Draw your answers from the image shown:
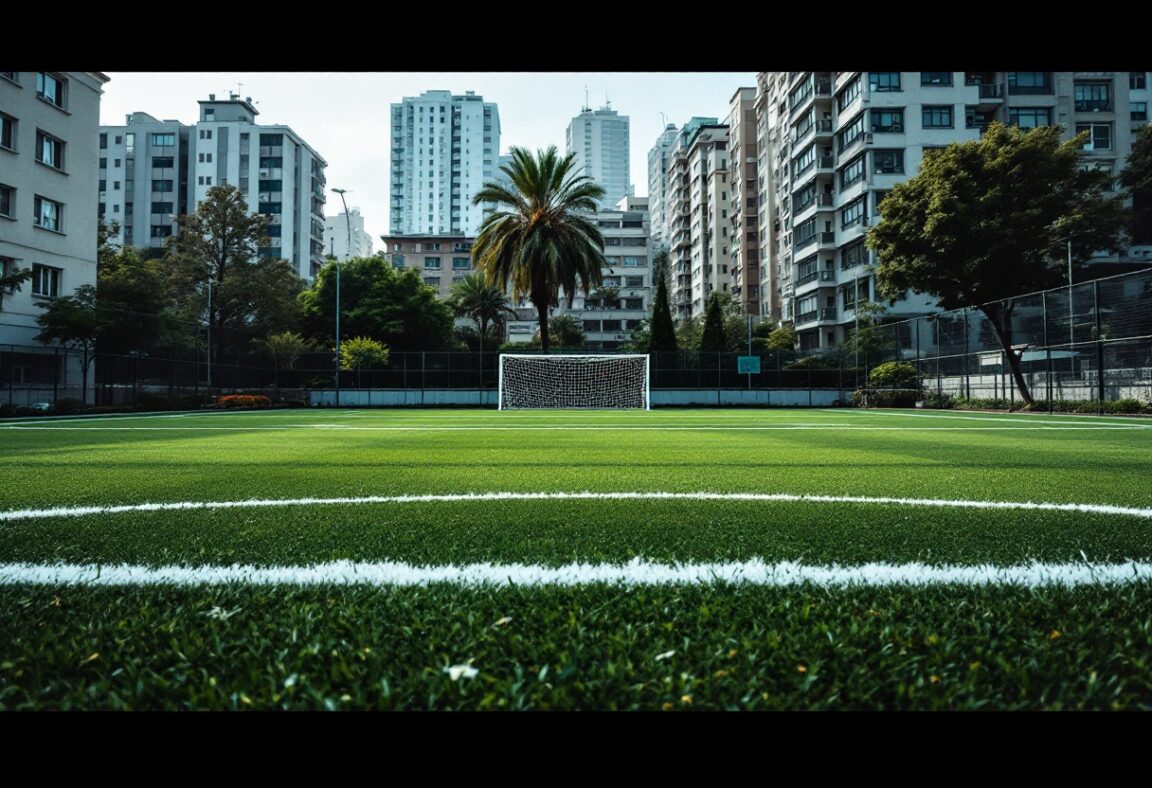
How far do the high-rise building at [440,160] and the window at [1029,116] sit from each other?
10797cm

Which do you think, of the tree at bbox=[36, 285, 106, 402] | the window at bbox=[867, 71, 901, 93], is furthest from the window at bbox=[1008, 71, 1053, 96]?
the tree at bbox=[36, 285, 106, 402]

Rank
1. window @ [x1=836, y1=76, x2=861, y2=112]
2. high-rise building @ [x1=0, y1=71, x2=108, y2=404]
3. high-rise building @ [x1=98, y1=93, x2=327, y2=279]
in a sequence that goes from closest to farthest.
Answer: high-rise building @ [x1=0, y1=71, x2=108, y2=404] → window @ [x1=836, y1=76, x2=861, y2=112] → high-rise building @ [x1=98, y1=93, x2=327, y2=279]

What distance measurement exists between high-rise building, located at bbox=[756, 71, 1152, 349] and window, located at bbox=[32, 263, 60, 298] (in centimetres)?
3517

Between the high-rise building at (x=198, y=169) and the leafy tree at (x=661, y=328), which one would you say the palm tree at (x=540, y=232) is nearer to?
the leafy tree at (x=661, y=328)

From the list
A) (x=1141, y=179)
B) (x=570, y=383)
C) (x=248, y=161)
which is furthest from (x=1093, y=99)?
(x=248, y=161)

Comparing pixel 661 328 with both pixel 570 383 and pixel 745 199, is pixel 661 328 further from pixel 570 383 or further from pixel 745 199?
pixel 745 199

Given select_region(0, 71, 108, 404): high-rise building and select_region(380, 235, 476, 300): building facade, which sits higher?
select_region(380, 235, 476, 300): building facade

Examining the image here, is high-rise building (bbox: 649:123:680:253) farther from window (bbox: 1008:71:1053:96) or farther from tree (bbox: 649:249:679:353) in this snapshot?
tree (bbox: 649:249:679:353)

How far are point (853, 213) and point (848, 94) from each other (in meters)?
7.14

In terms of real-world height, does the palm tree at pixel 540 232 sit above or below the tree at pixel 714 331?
above

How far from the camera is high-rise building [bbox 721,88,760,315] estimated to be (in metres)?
62.0

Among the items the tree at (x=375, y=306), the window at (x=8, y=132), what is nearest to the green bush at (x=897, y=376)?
the tree at (x=375, y=306)

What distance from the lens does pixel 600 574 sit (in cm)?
189

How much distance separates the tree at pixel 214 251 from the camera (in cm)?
3928
